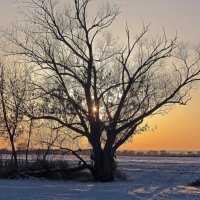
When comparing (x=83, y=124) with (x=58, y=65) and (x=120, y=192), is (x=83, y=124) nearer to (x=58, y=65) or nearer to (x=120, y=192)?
(x=58, y=65)

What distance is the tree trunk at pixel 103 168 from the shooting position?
37.3 m

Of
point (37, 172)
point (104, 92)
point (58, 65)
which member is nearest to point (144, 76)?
point (104, 92)

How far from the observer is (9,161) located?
4278 cm

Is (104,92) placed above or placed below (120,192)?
above

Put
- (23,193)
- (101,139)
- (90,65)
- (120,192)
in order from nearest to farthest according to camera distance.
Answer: (23,193), (120,192), (90,65), (101,139)

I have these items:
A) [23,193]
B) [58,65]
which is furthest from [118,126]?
[23,193]

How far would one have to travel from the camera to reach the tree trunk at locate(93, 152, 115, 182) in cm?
3731

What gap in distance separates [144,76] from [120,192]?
1353 centimetres

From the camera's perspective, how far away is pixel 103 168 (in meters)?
37.5

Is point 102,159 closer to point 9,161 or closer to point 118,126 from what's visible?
point 118,126

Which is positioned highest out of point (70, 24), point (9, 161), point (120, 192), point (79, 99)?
point (70, 24)

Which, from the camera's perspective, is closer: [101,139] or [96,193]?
[96,193]

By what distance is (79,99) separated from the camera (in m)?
38.7

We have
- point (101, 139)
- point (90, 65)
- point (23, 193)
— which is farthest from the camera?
point (101, 139)
